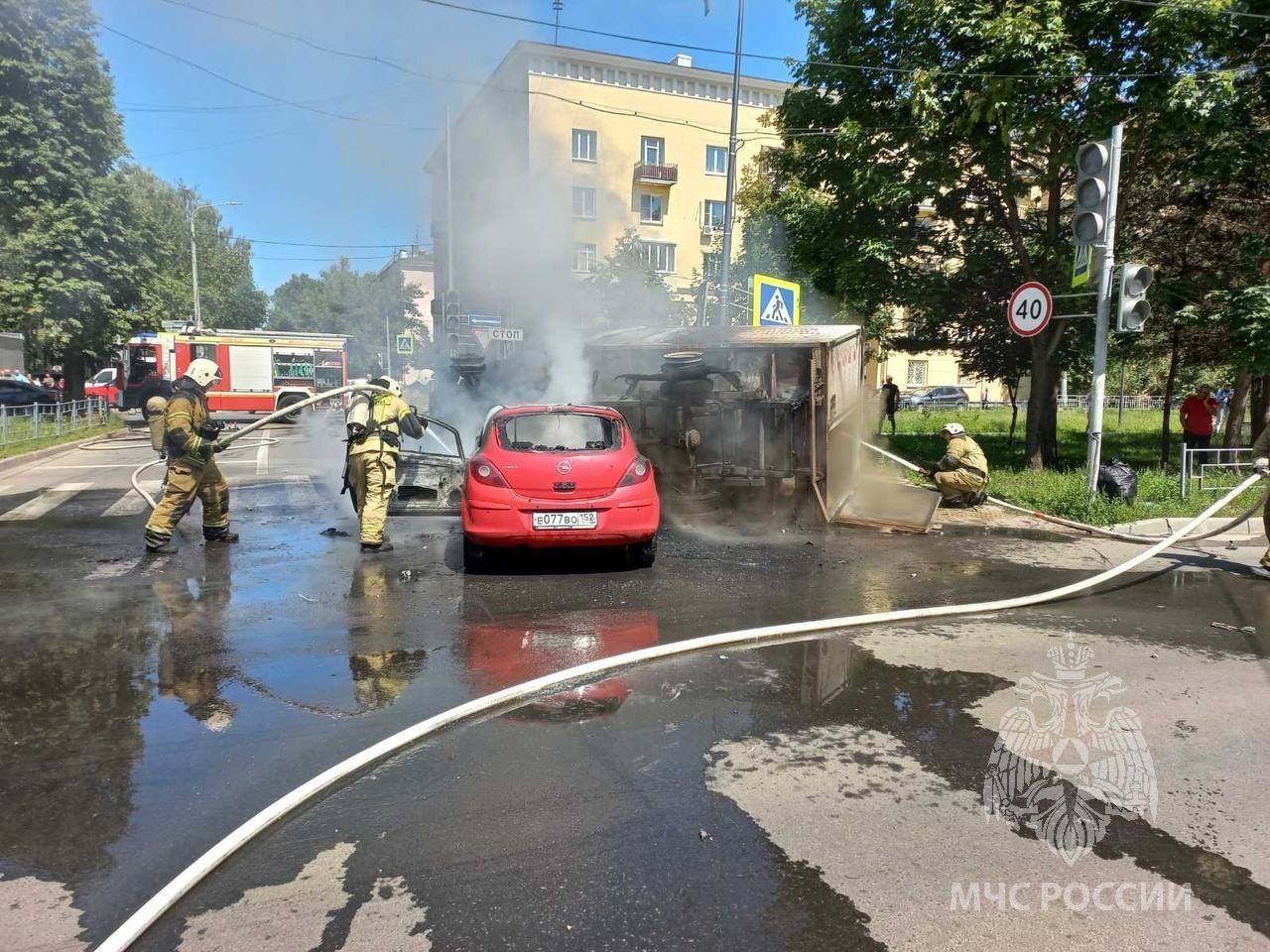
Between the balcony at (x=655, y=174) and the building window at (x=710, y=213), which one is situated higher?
the balcony at (x=655, y=174)

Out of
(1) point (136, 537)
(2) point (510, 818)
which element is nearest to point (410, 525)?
(1) point (136, 537)

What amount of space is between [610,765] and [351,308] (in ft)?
148

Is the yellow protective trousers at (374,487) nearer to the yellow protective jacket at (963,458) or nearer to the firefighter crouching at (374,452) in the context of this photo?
the firefighter crouching at (374,452)

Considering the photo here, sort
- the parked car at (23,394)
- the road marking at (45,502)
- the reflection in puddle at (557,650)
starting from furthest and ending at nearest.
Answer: the parked car at (23,394)
the road marking at (45,502)
the reflection in puddle at (557,650)

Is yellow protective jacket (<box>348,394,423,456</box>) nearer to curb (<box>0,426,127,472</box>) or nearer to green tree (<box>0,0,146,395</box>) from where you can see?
curb (<box>0,426,127,472</box>)

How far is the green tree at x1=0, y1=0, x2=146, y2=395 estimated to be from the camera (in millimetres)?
22484

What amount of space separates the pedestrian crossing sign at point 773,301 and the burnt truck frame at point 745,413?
322 cm

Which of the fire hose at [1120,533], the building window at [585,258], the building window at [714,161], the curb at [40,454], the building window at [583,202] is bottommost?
the curb at [40,454]

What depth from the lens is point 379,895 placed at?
247 centimetres

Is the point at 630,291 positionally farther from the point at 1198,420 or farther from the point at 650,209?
the point at 650,209

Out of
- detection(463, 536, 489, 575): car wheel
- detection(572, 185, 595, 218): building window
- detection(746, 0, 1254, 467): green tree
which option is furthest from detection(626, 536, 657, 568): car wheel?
detection(572, 185, 595, 218): building window

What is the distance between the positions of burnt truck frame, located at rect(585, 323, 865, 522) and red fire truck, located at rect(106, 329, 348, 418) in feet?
60.1

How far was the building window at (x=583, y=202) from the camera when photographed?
20878 mm

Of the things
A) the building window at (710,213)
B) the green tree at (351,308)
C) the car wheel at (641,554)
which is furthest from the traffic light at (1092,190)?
the building window at (710,213)
